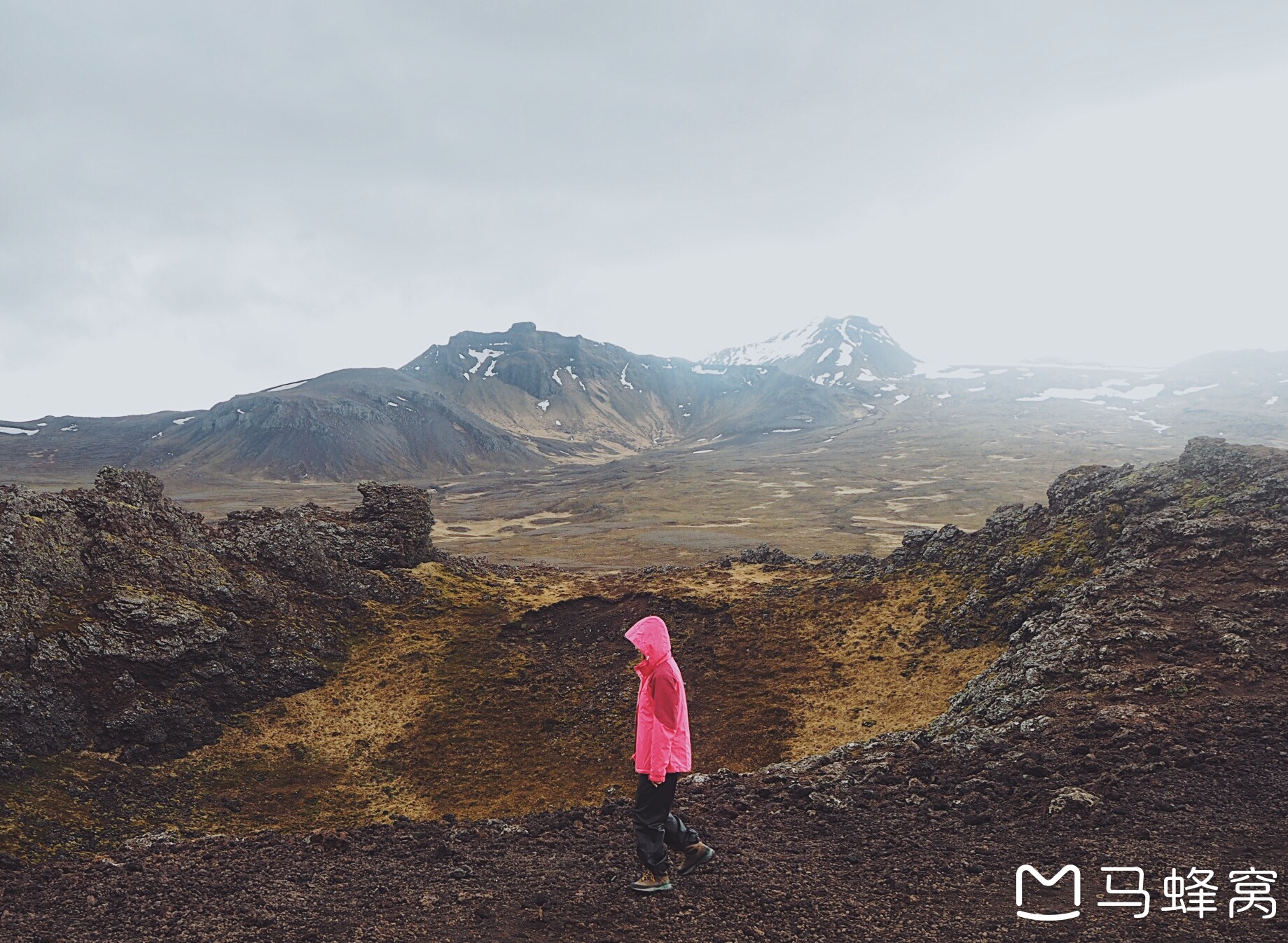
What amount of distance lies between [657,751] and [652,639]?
163 centimetres

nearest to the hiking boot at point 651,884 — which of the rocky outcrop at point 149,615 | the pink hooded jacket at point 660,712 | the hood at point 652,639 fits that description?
the pink hooded jacket at point 660,712

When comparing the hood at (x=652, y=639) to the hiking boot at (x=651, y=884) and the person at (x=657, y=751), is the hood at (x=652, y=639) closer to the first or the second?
the person at (x=657, y=751)

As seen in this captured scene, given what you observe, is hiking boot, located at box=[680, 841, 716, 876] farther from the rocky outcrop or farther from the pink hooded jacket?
the rocky outcrop

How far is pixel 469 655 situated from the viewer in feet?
99.7

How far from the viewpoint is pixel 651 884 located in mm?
9203

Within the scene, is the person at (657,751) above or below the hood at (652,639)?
below

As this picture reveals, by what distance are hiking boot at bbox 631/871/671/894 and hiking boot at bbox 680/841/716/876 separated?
1.45 ft

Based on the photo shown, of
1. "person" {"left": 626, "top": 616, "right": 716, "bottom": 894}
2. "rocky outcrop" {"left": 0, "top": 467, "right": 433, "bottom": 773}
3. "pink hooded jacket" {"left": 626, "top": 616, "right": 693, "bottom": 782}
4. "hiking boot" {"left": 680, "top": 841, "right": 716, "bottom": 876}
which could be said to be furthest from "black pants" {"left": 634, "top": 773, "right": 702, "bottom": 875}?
"rocky outcrop" {"left": 0, "top": 467, "right": 433, "bottom": 773}

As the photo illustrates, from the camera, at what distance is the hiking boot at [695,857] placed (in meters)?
9.67

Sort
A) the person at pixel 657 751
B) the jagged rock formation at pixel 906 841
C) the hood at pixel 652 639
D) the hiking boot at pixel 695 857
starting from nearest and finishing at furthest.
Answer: the jagged rock formation at pixel 906 841 → the person at pixel 657 751 → the hood at pixel 652 639 → the hiking boot at pixel 695 857

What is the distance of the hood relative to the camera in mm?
9484

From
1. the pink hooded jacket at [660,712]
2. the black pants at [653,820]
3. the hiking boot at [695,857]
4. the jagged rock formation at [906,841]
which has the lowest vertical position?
Answer: the jagged rock formation at [906,841]

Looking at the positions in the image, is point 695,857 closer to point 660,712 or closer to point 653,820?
point 653,820

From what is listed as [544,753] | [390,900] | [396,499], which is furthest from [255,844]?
[396,499]
